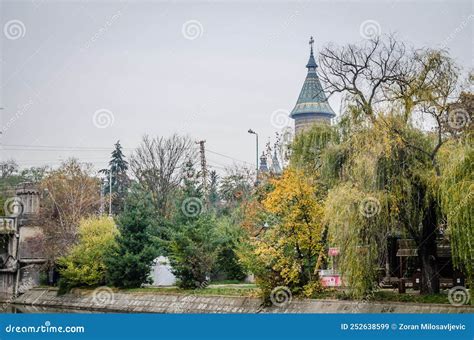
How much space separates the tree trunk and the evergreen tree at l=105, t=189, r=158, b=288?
15.0m

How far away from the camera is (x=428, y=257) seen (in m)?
24.4

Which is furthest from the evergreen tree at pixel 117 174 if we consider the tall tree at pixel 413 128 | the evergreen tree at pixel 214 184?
the tall tree at pixel 413 128

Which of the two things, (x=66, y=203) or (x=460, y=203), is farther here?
(x=66, y=203)

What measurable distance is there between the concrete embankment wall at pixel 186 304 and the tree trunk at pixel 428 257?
1.67 meters

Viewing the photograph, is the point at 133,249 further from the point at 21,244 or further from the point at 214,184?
the point at 214,184

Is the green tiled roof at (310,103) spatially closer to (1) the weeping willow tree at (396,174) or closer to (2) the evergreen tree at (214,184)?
(2) the evergreen tree at (214,184)

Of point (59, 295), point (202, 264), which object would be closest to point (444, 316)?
point (202, 264)

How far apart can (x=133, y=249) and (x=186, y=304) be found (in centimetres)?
540

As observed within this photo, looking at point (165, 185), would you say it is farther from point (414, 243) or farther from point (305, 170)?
point (414, 243)

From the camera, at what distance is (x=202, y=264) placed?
3347cm

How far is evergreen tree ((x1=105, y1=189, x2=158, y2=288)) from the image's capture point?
35.7 metres

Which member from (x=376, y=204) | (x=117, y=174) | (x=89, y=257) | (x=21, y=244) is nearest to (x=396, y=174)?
(x=376, y=204)

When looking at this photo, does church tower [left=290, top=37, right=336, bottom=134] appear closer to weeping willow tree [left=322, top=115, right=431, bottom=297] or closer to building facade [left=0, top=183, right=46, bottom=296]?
building facade [left=0, top=183, right=46, bottom=296]

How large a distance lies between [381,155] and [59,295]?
22.4m
